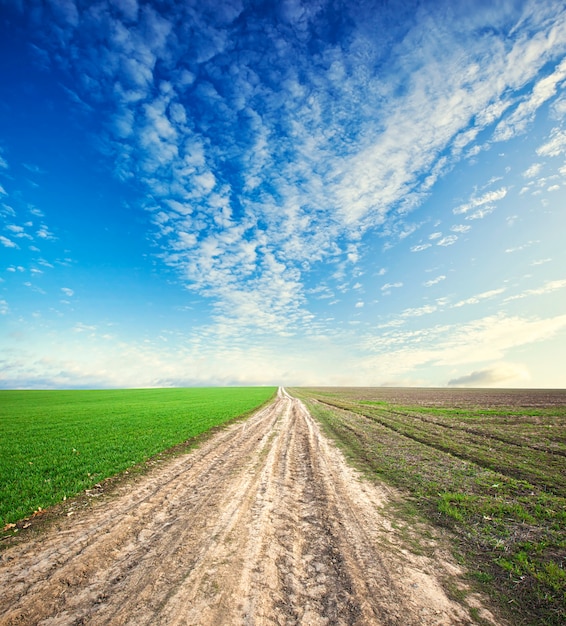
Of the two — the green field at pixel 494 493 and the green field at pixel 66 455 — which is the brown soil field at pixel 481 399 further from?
the green field at pixel 66 455

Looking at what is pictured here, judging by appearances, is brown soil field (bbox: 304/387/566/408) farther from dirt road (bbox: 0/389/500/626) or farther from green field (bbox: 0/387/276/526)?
dirt road (bbox: 0/389/500/626)

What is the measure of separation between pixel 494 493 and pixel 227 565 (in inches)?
309

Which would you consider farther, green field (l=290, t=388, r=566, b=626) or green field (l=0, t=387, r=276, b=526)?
green field (l=0, t=387, r=276, b=526)

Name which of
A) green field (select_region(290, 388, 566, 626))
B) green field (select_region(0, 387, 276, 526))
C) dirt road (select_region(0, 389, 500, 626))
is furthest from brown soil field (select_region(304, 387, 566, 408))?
dirt road (select_region(0, 389, 500, 626))

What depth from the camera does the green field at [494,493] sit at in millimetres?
4883

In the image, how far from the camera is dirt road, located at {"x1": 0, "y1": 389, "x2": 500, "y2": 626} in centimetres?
421

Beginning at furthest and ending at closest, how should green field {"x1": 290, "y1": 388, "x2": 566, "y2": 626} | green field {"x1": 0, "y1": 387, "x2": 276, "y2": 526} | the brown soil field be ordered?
Result: the brown soil field
green field {"x1": 0, "y1": 387, "x2": 276, "y2": 526}
green field {"x1": 290, "y1": 388, "x2": 566, "y2": 626}

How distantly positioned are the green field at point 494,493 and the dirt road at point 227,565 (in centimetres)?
97

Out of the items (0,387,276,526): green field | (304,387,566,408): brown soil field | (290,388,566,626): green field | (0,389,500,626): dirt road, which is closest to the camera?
(0,389,500,626): dirt road

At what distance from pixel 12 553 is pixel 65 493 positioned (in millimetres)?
3132

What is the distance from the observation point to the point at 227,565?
527 centimetres

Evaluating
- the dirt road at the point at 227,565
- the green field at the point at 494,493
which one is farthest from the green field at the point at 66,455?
the green field at the point at 494,493

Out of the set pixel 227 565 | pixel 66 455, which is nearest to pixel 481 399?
pixel 227 565

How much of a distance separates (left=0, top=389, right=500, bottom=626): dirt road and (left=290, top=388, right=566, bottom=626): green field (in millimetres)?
967
